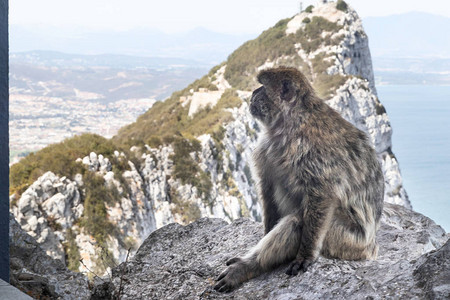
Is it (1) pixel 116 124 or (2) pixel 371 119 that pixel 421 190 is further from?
(1) pixel 116 124

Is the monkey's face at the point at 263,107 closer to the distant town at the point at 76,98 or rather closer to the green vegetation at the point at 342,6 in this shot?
the green vegetation at the point at 342,6

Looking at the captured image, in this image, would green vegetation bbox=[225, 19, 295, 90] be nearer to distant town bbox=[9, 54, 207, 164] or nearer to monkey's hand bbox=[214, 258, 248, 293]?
distant town bbox=[9, 54, 207, 164]

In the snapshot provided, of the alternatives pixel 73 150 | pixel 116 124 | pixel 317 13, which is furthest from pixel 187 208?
pixel 116 124

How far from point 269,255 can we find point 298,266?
221mm

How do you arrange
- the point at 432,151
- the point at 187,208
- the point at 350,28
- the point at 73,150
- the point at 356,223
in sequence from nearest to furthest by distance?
the point at 356,223 → the point at 73,150 → the point at 187,208 → the point at 350,28 → the point at 432,151

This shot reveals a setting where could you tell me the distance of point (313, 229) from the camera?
2.87 m

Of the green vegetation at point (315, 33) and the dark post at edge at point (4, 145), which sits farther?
the green vegetation at point (315, 33)

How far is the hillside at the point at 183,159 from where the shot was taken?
13.9 meters

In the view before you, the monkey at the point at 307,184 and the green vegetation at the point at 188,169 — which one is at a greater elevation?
the monkey at the point at 307,184

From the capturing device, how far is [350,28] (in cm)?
3659

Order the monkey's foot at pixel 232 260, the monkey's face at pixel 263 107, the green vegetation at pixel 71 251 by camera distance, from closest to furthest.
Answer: the monkey's foot at pixel 232 260 < the monkey's face at pixel 263 107 < the green vegetation at pixel 71 251

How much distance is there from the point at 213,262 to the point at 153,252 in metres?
0.68

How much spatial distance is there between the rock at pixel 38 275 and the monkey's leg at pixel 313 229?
4.86 feet

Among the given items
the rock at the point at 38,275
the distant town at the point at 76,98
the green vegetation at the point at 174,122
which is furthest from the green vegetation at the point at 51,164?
the distant town at the point at 76,98
